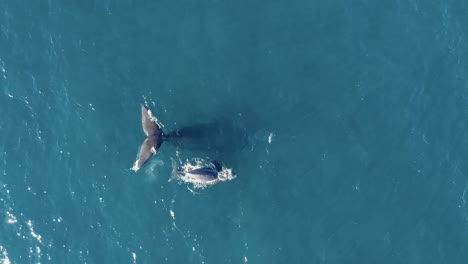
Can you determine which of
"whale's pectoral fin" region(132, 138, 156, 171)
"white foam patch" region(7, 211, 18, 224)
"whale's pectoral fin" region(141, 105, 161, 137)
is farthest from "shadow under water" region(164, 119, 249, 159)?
"white foam patch" region(7, 211, 18, 224)

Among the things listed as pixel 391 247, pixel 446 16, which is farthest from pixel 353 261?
pixel 446 16

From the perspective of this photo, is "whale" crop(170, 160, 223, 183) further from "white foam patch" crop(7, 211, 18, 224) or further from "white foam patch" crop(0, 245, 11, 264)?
"white foam patch" crop(0, 245, 11, 264)

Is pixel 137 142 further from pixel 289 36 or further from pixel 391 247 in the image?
pixel 391 247

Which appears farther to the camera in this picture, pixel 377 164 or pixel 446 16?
pixel 446 16

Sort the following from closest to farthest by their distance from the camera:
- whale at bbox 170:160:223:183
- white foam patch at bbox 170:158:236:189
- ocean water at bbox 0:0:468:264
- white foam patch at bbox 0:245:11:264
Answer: white foam patch at bbox 0:245:11:264, whale at bbox 170:160:223:183, ocean water at bbox 0:0:468:264, white foam patch at bbox 170:158:236:189

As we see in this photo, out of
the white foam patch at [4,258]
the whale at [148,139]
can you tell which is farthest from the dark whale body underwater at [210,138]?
the white foam patch at [4,258]

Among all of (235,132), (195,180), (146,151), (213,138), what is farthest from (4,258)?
(235,132)
